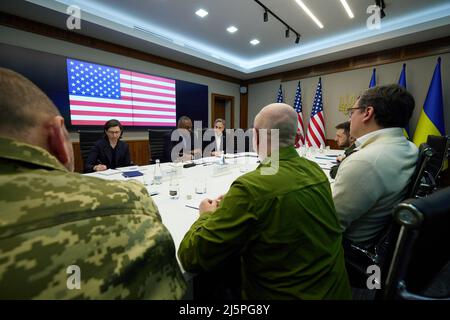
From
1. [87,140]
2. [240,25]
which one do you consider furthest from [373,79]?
[87,140]

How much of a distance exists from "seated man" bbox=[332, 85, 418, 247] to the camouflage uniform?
930mm

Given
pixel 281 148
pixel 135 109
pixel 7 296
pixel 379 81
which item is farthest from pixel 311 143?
pixel 7 296

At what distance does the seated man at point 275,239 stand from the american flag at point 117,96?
4099 mm

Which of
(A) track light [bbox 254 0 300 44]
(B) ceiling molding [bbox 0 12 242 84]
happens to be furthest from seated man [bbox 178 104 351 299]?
(B) ceiling molding [bbox 0 12 242 84]

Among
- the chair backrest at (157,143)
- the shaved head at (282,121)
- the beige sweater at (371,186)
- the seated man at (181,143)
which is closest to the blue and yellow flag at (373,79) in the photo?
the seated man at (181,143)

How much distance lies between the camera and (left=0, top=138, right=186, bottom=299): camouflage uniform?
1.26ft

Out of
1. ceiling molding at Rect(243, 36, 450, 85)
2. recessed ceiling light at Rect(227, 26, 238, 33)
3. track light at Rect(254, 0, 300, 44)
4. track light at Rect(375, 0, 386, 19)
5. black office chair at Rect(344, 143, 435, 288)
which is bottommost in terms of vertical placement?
black office chair at Rect(344, 143, 435, 288)

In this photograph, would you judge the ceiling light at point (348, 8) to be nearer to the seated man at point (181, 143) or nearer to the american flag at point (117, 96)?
the seated man at point (181, 143)

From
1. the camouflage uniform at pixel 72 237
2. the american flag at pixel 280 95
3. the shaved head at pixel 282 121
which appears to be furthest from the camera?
the american flag at pixel 280 95

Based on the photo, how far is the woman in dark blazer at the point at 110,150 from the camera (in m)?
2.62

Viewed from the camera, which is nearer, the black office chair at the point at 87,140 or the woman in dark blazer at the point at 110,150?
the woman in dark blazer at the point at 110,150

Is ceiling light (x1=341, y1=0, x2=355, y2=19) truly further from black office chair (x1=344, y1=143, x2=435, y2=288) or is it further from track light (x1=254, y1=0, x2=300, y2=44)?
black office chair (x1=344, y1=143, x2=435, y2=288)

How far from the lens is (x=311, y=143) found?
17.9 ft
